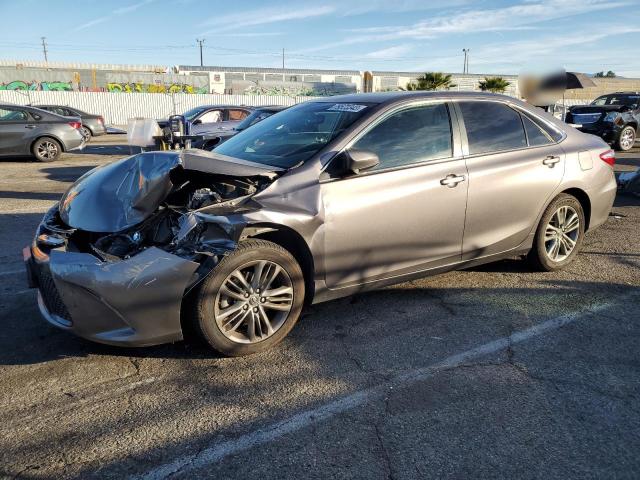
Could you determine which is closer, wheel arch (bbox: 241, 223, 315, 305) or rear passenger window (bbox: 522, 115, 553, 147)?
wheel arch (bbox: 241, 223, 315, 305)

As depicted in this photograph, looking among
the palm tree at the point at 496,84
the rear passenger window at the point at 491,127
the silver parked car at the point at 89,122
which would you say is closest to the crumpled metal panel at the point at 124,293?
the rear passenger window at the point at 491,127

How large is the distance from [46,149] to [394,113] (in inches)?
483

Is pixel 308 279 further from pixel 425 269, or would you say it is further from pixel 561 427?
pixel 561 427

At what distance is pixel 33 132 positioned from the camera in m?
13.4

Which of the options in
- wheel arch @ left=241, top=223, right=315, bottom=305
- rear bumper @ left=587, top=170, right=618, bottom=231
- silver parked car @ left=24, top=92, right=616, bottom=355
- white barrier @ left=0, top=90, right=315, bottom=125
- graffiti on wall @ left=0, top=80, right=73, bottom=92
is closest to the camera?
silver parked car @ left=24, top=92, right=616, bottom=355

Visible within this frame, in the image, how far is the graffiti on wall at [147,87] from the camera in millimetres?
35938

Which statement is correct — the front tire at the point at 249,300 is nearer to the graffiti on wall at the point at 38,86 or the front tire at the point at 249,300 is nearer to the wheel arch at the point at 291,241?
the wheel arch at the point at 291,241

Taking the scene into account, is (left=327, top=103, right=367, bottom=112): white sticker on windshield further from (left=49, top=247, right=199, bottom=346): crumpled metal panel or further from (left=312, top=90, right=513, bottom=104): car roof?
(left=49, top=247, right=199, bottom=346): crumpled metal panel

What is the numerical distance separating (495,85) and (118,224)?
30.4 metres

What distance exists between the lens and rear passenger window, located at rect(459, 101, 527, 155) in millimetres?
4477

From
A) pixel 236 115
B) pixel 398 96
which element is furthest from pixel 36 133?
pixel 398 96

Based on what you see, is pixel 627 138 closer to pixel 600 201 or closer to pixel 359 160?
pixel 600 201

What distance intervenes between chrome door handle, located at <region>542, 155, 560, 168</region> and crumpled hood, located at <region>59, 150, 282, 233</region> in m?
2.50

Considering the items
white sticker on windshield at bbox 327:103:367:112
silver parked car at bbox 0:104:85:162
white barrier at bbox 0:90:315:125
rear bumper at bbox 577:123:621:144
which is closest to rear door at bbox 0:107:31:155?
silver parked car at bbox 0:104:85:162
